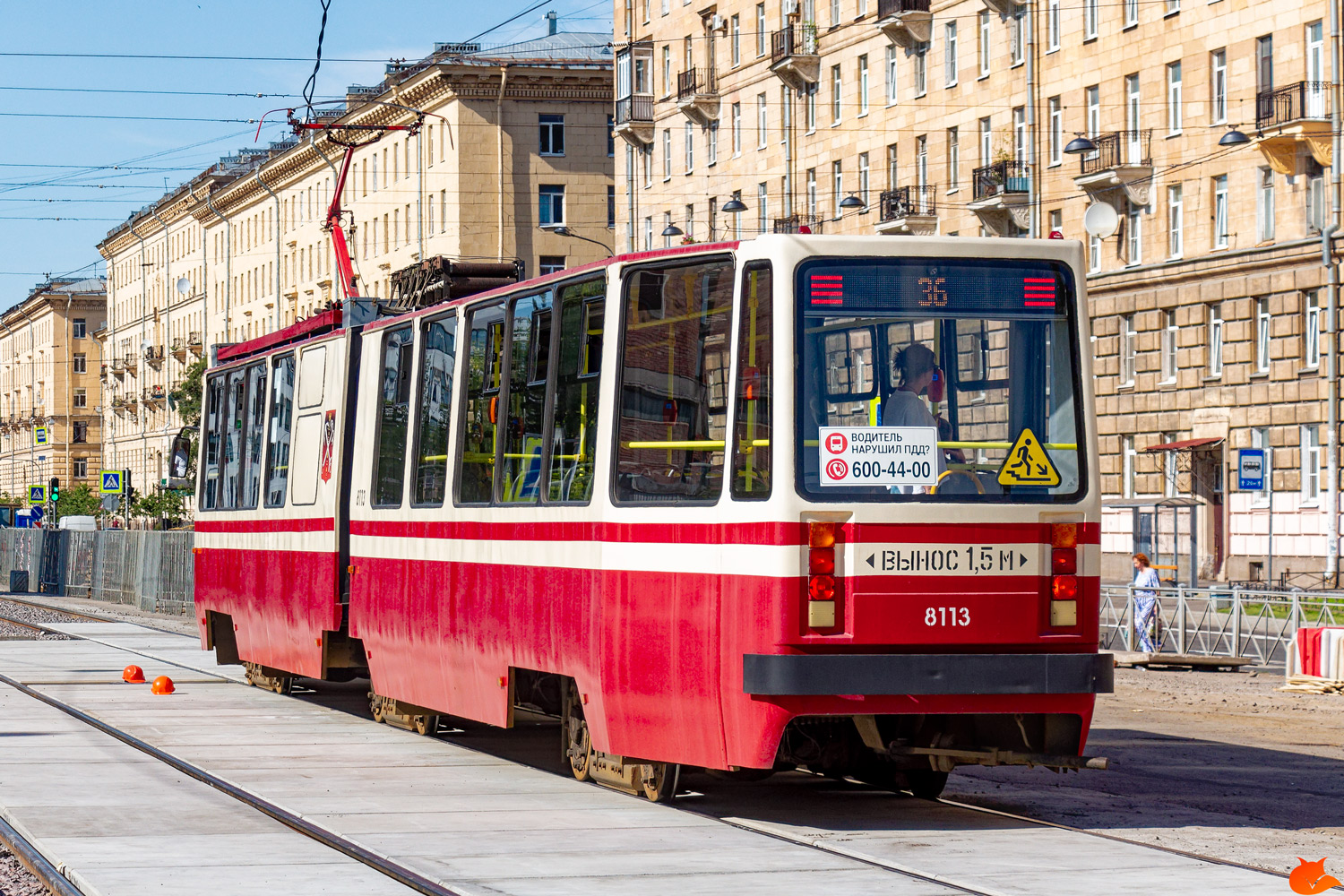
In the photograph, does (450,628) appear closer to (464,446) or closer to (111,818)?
(464,446)

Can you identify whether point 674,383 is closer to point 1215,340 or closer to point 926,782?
point 926,782

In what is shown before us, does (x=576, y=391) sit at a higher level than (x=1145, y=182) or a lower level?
lower

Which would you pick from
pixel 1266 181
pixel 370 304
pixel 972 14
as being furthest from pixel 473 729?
pixel 972 14

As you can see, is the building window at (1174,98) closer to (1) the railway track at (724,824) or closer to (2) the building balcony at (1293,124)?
(2) the building balcony at (1293,124)

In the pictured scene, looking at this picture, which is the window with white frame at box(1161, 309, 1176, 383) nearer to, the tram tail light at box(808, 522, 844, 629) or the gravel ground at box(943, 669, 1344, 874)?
the gravel ground at box(943, 669, 1344, 874)

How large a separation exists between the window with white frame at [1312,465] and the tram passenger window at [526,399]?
32585 mm

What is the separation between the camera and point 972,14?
175 ft

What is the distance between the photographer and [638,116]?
71625mm

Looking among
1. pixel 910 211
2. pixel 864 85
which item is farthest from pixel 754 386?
pixel 864 85

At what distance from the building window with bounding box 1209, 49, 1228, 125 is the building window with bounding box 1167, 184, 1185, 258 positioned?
6.39 feet

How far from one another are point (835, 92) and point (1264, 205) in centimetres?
1850

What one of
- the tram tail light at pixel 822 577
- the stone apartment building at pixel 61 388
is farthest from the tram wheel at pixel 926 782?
the stone apartment building at pixel 61 388

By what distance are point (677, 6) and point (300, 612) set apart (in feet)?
176

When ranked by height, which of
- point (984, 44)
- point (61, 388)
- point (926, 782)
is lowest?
point (926, 782)
